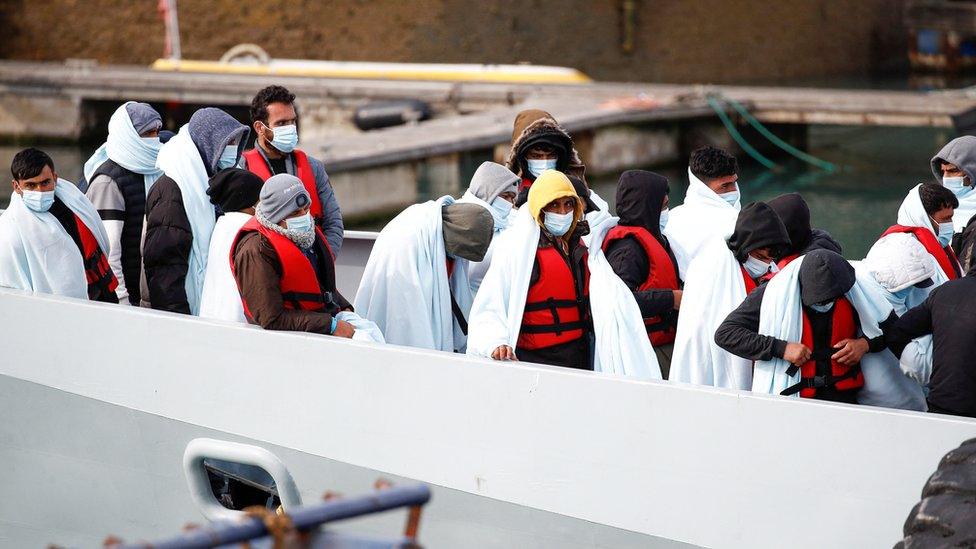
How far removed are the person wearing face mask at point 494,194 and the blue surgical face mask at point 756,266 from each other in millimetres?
1041

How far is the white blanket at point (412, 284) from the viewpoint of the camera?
4.77 m

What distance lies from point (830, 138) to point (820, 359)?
15466 mm

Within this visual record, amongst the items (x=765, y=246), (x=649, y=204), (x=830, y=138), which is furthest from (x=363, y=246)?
(x=830, y=138)

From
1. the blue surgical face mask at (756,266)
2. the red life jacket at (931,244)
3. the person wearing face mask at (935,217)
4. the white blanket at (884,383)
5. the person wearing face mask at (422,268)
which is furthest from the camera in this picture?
the person wearing face mask at (422,268)

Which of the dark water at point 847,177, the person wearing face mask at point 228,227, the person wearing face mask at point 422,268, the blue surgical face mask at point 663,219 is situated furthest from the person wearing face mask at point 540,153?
the dark water at point 847,177

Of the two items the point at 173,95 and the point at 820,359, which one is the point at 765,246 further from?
the point at 173,95

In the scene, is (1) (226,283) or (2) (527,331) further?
(1) (226,283)

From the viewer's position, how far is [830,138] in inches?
738

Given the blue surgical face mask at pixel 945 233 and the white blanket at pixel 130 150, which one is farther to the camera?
the white blanket at pixel 130 150

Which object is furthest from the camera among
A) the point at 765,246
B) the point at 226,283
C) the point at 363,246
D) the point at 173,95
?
the point at 173,95

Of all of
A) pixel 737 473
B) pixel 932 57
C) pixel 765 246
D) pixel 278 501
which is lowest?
pixel 278 501

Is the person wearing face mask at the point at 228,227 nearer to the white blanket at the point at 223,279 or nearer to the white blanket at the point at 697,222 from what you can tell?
the white blanket at the point at 223,279

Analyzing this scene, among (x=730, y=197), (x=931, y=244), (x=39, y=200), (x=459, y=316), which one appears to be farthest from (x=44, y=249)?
(x=931, y=244)

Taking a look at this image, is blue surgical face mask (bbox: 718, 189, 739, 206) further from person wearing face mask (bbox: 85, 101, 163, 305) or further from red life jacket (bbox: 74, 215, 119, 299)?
red life jacket (bbox: 74, 215, 119, 299)
